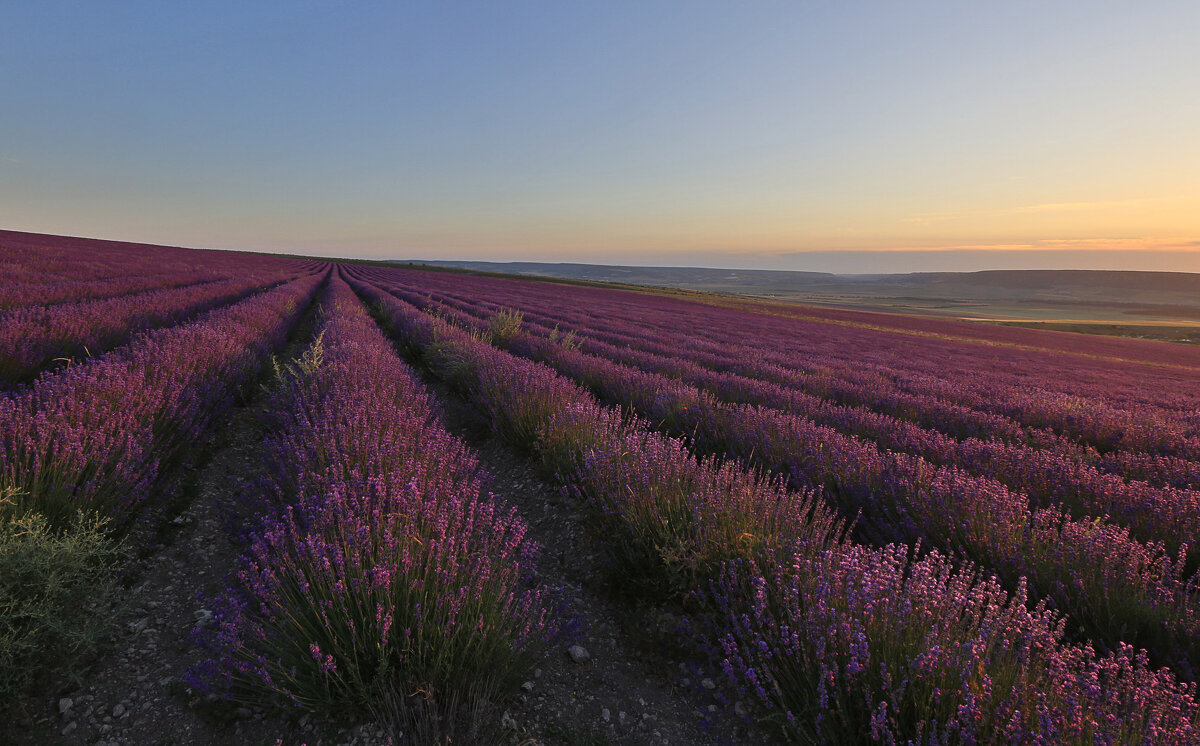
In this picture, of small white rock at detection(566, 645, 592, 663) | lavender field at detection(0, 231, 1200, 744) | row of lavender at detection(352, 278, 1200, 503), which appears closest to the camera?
lavender field at detection(0, 231, 1200, 744)

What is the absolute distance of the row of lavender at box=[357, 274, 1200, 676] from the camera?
79.8 inches

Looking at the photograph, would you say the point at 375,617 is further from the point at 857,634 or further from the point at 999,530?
the point at 999,530

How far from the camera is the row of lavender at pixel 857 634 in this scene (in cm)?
127

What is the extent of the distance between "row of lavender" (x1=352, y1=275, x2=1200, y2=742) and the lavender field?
14mm

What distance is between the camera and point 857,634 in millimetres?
1456

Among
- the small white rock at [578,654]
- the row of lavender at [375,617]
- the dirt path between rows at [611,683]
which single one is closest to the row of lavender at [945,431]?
the dirt path between rows at [611,683]

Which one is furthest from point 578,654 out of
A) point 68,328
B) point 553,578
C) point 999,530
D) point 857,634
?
point 68,328

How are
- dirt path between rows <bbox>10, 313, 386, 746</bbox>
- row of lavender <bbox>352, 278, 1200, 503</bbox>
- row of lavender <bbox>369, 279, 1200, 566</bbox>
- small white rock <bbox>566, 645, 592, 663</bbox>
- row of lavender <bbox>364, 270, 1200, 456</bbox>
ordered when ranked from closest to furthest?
1. dirt path between rows <bbox>10, 313, 386, 746</bbox>
2. small white rock <bbox>566, 645, 592, 663</bbox>
3. row of lavender <bbox>369, 279, 1200, 566</bbox>
4. row of lavender <bbox>352, 278, 1200, 503</bbox>
5. row of lavender <bbox>364, 270, 1200, 456</bbox>

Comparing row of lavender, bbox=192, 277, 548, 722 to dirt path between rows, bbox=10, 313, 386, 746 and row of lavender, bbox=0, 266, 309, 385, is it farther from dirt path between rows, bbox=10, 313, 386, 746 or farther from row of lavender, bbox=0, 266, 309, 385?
row of lavender, bbox=0, 266, 309, 385

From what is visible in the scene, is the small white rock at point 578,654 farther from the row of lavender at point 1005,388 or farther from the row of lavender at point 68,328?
the row of lavender at point 1005,388

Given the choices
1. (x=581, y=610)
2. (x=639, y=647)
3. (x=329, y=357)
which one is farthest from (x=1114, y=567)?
(x=329, y=357)

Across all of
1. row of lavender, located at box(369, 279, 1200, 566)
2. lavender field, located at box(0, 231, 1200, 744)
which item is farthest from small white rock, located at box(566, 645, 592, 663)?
row of lavender, located at box(369, 279, 1200, 566)

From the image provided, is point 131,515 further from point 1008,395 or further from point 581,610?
point 1008,395

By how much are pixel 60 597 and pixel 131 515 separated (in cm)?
110
